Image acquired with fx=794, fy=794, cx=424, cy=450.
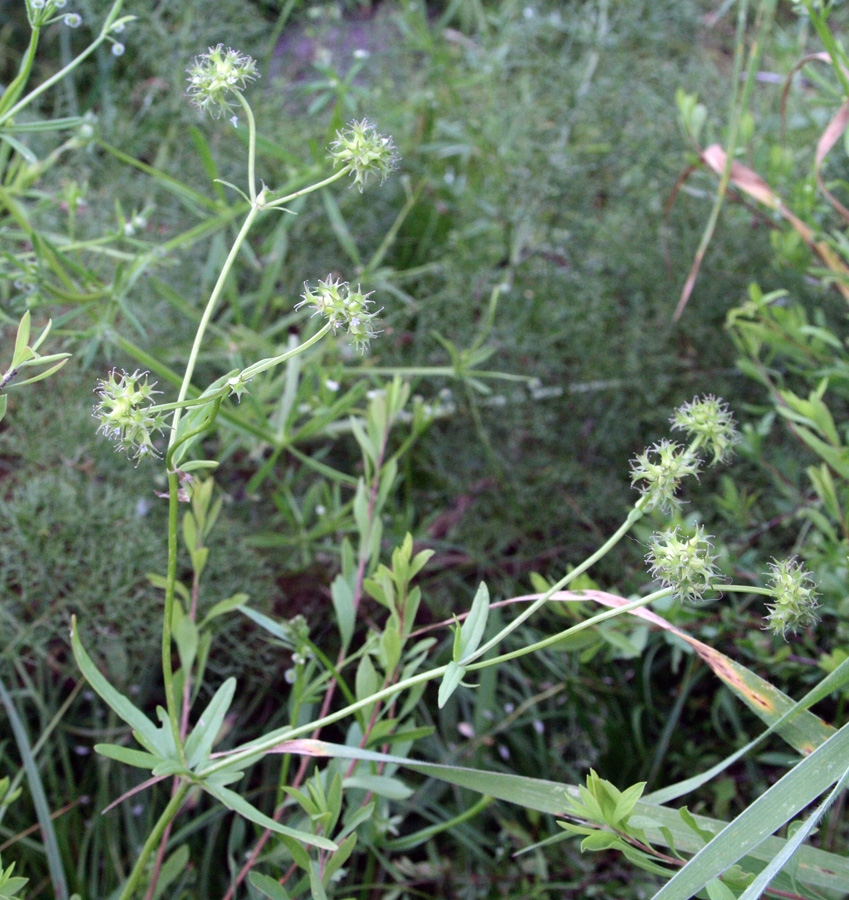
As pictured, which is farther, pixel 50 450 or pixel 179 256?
pixel 179 256

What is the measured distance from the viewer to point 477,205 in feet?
4.43

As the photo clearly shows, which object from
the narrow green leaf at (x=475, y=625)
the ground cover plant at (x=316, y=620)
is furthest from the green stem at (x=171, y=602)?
the narrow green leaf at (x=475, y=625)

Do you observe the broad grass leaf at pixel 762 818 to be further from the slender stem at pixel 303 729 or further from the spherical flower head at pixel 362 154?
the spherical flower head at pixel 362 154

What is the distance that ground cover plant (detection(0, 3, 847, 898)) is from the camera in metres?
0.56

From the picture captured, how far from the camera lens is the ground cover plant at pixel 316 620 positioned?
1.82 ft

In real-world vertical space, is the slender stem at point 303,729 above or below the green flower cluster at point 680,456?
below

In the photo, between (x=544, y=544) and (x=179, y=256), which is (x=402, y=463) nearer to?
(x=544, y=544)

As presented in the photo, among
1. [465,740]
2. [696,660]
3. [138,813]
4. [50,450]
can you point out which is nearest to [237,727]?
[138,813]

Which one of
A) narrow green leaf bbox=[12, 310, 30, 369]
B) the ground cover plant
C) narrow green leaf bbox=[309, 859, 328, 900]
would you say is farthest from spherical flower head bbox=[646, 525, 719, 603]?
narrow green leaf bbox=[12, 310, 30, 369]

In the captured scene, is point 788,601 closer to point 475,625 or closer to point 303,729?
point 475,625

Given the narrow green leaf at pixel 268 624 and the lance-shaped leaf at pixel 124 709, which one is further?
the narrow green leaf at pixel 268 624

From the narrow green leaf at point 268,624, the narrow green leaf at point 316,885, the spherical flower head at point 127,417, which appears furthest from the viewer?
the narrow green leaf at point 268,624

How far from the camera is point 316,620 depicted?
115cm

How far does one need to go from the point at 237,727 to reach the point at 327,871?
0.50m
